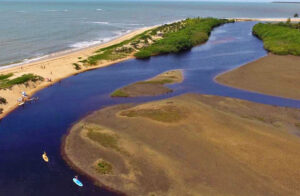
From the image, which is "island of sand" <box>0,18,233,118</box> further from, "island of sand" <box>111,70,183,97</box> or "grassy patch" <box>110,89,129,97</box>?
"island of sand" <box>111,70,183,97</box>

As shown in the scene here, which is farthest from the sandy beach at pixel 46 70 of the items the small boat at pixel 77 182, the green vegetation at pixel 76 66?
the small boat at pixel 77 182

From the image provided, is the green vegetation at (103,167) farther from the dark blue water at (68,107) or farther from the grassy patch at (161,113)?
the grassy patch at (161,113)

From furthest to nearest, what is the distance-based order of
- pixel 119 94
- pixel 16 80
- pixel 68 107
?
pixel 16 80
pixel 119 94
pixel 68 107

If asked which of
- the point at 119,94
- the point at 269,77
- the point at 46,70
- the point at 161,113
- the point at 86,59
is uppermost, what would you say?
the point at 269,77

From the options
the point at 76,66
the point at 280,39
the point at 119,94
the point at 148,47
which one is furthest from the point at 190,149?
the point at 280,39

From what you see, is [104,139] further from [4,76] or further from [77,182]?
[4,76]

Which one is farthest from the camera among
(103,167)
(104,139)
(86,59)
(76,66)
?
(86,59)

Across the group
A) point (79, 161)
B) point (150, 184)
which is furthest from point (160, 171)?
point (79, 161)

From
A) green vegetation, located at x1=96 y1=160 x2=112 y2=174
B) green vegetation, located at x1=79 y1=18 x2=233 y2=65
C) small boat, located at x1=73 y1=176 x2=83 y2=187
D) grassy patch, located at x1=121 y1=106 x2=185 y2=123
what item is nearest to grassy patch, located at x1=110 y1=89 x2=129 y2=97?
grassy patch, located at x1=121 y1=106 x2=185 y2=123

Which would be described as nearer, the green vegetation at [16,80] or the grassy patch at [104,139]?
the grassy patch at [104,139]
